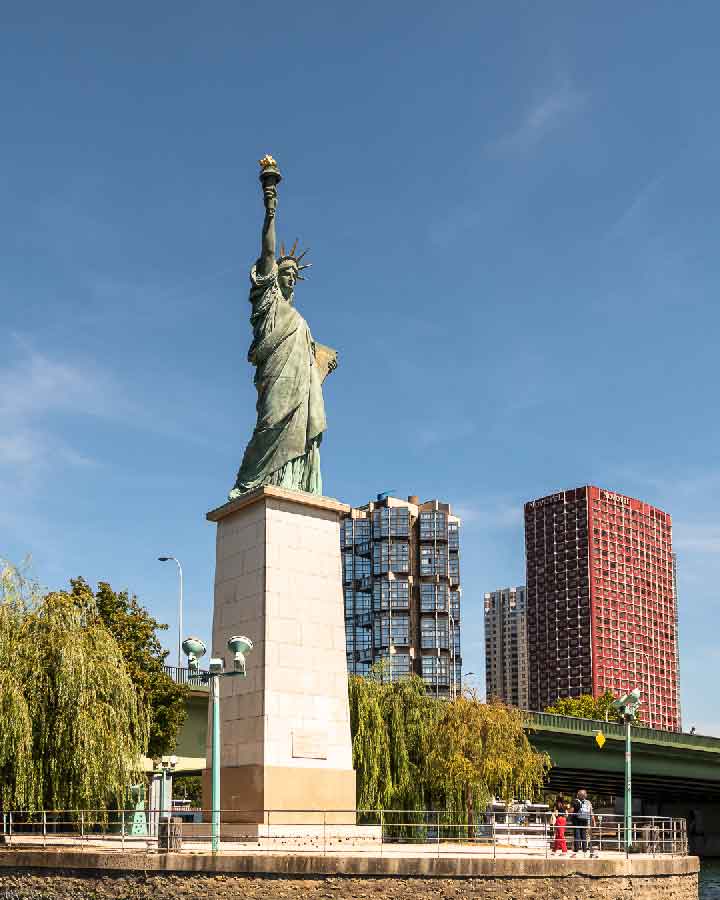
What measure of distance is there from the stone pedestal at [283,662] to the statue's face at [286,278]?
647 cm

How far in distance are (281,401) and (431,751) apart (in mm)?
20000

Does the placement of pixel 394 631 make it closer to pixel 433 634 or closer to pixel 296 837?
pixel 433 634

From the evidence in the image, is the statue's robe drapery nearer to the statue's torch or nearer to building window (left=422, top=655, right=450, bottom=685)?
the statue's torch

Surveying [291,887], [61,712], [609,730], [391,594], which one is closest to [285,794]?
[291,887]

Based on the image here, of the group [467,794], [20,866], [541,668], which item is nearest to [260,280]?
[20,866]

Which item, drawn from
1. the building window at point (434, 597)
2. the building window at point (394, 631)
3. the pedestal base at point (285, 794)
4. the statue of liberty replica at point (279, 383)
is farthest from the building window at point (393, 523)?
the pedestal base at point (285, 794)

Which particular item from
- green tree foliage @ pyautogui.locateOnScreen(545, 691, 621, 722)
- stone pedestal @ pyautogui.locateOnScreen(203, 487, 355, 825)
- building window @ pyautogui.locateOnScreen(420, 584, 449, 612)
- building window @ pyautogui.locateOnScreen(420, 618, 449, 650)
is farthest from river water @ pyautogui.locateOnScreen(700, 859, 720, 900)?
building window @ pyautogui.locateOnScreen(420, 584, 449, 612)

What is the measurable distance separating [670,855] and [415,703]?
19.8 metres

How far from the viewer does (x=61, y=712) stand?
31734 millimetres

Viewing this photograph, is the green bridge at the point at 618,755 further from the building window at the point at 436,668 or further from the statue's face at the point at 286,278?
the statue's face at the point at 286,278

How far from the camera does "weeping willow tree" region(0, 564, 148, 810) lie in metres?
30.8

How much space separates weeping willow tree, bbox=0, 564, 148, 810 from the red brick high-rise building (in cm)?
14693

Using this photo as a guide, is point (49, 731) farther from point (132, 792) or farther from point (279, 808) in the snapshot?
point (279, 808)

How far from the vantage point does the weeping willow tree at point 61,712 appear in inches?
1213
